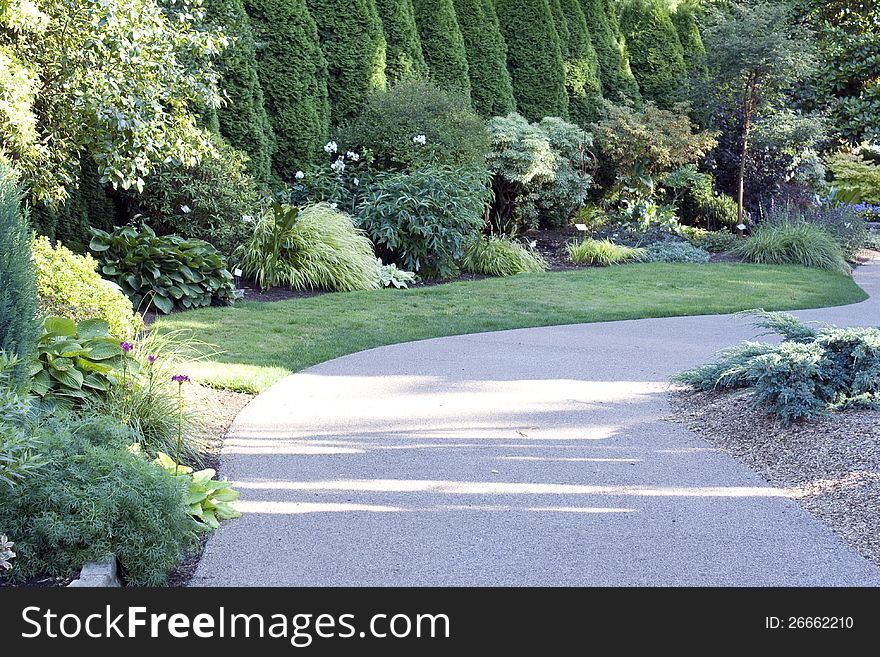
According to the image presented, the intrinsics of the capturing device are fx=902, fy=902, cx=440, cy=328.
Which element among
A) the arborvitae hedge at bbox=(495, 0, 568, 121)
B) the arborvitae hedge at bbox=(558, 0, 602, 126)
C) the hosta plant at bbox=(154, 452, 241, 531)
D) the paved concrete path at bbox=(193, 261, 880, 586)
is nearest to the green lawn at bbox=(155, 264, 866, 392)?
the paved concrete path at bbox=(193, 261, 880, 586)

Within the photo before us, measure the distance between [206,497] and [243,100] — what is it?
28.8 ft

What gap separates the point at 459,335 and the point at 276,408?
111 inches

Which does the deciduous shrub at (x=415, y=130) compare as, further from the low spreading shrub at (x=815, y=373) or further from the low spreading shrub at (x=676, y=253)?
the low spreading shrub at (x=815, y=373)

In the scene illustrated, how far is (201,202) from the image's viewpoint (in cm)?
968

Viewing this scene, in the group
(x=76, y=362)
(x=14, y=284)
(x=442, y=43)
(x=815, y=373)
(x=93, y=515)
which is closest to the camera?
(x=93, y=515)

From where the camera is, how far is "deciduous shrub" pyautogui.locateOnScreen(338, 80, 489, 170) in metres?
12.8

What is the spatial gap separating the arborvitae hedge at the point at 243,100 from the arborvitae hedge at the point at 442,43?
4.46 meters

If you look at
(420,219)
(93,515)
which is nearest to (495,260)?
(420,219)

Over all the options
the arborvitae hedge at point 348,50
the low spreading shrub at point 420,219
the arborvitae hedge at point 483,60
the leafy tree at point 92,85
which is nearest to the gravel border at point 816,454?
the leafy tree at point 92,85

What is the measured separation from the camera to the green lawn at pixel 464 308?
7254 mm

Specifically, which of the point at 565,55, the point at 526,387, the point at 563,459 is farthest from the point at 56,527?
the point at 565,55

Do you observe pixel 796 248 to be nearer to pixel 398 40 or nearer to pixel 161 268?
pixel 398 40

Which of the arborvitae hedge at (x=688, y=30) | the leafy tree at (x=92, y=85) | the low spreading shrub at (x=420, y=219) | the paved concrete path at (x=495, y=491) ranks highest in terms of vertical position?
the arborvitae hedge at (x=688, y=30)
